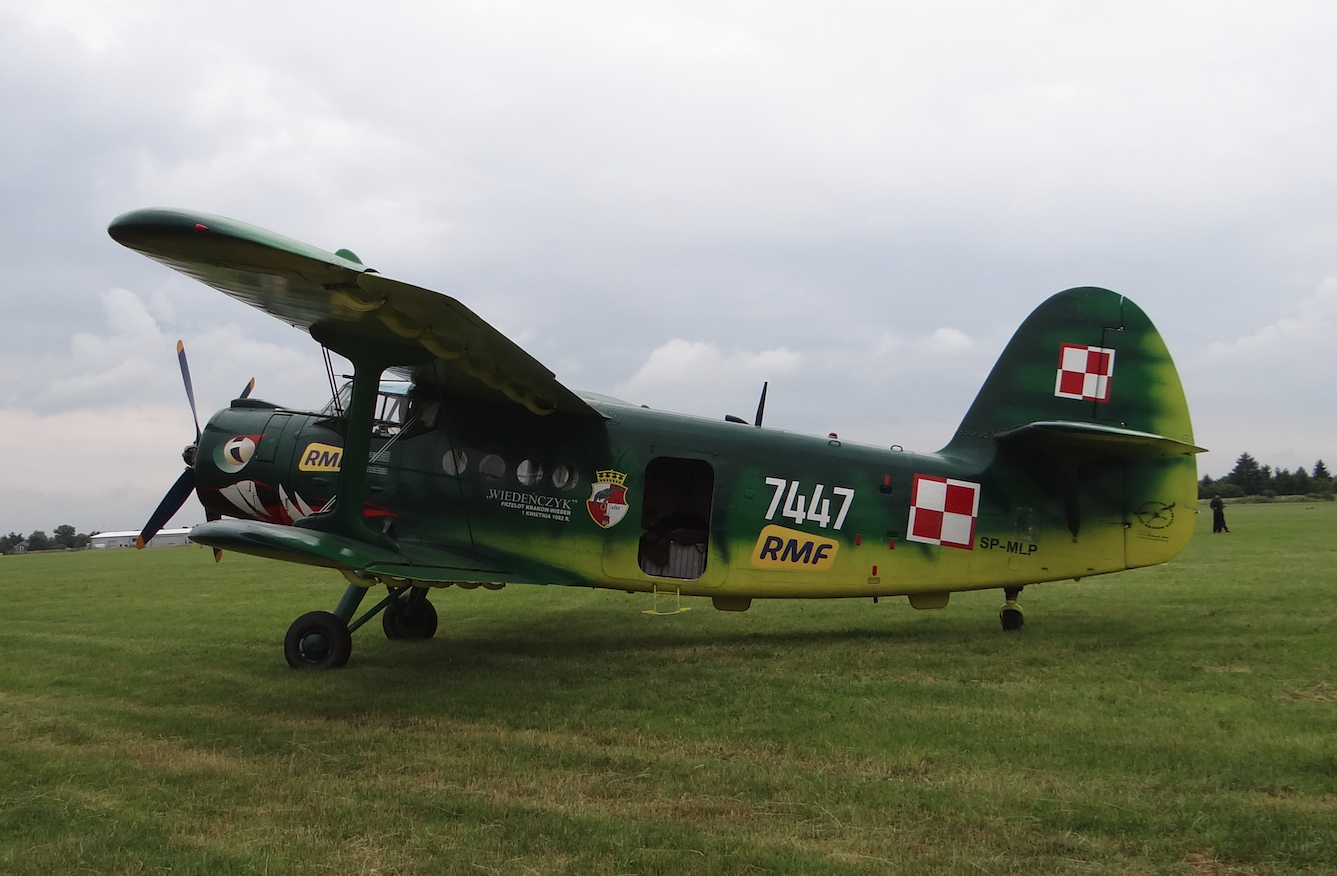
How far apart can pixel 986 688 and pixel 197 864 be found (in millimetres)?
5081

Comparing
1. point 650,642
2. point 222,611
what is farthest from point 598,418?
point 222,611

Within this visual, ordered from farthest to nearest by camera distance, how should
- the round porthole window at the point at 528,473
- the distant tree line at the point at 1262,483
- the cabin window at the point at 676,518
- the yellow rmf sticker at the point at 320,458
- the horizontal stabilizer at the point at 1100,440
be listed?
the distant tree line at the point at 1262,483
the cabin window at the point at 676,518
the yellow rmf sticker at the point at 320,458
the round porthole window at the point at 528,473
the horizontal stabilizer at the point at 1100,440

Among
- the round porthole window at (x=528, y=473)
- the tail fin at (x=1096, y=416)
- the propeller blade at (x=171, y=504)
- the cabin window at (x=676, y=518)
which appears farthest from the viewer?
the propeller blade at (x=171, y=504)

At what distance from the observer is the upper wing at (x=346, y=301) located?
16.5 ft

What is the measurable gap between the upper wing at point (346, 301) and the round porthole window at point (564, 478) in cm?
59

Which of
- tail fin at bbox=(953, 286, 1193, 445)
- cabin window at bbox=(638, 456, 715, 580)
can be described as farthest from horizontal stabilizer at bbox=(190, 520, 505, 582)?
tail fin at bbox=(953, 286, 1193, 445)

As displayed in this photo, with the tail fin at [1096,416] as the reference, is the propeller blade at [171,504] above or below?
below

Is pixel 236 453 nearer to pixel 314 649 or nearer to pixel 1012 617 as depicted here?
pixel 314 649

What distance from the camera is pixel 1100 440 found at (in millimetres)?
7637

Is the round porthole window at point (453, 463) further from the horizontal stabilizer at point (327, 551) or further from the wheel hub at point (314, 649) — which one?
the wheel hub at point (314, 649)

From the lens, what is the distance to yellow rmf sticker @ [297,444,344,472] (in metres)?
8.40

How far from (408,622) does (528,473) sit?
277 centimetres

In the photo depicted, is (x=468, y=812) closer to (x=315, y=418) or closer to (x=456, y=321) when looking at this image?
(x=456, y=321)

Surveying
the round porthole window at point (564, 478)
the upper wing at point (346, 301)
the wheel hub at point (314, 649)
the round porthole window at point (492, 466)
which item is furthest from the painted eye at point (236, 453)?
the round porthole window at point (564, 478)
